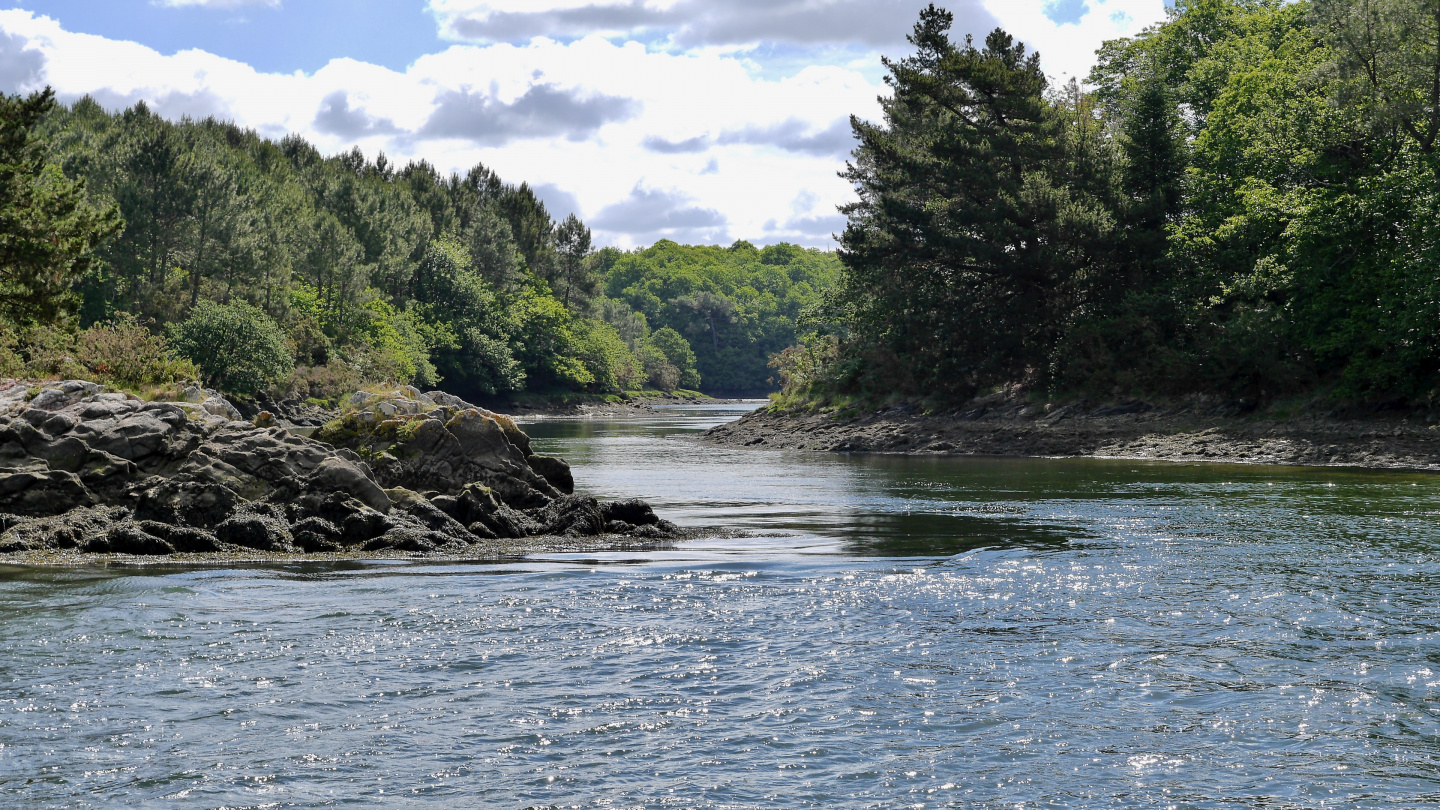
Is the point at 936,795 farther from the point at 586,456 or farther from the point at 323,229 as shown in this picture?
the point at 323,229

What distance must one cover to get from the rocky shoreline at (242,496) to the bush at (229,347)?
38.1m

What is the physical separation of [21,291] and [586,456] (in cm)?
1936

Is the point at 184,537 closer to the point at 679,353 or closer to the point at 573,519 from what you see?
the point at 573,519

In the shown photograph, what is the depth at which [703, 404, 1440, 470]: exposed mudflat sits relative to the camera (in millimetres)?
35594

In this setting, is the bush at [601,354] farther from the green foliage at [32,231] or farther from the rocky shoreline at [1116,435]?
the green foliage at [32,231]

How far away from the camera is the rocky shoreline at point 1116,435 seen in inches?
1403

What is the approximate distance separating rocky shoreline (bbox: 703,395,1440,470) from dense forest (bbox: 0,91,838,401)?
26.4 m

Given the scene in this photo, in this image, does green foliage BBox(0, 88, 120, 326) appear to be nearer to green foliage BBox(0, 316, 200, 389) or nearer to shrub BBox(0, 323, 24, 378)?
green foliage BBox(0, 316, 200, 389)

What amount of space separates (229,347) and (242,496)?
4401 centimetres

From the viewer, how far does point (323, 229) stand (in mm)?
82188

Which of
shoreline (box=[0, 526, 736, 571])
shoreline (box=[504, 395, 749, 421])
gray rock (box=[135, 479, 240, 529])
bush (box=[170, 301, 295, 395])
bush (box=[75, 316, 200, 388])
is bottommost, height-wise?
shoreline (box=[0, 526, 736, 571])

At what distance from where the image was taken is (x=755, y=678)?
11594mm

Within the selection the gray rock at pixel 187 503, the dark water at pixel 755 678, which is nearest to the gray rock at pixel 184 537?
the gray rock at pixel 187 503

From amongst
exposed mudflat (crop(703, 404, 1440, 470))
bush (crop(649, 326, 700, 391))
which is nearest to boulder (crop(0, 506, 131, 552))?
exposed mudflat (crop(703, 404, 1440, 470))
